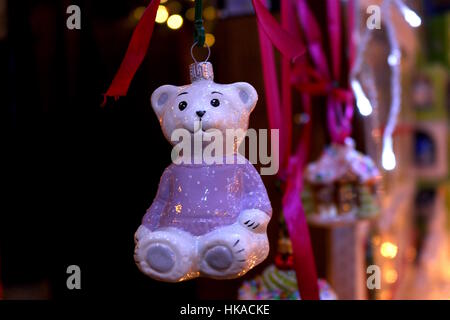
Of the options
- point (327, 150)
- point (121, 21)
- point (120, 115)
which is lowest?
point (327, 150)

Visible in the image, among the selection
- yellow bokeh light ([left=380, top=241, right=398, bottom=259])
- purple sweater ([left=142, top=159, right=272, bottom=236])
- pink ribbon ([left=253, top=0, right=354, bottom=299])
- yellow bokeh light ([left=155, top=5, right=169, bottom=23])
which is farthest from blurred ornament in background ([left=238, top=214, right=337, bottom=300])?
yellow bokeh light ([left=380, top=241, right=398, bottom=259])

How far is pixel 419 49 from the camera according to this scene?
12.8 ft

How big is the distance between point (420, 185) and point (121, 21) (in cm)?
320

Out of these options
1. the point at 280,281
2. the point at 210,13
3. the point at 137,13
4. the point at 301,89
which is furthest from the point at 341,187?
the point at 137,13

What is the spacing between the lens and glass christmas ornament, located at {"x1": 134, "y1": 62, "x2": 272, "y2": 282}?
0.73m

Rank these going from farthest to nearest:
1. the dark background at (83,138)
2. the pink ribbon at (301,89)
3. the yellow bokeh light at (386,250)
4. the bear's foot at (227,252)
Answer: the yellow bokeh light at (386,250) < the dark background at (83,138) < the pink ribbon at (301,89) < the bear's foot at (227,252)

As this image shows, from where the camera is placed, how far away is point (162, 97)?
0.82m

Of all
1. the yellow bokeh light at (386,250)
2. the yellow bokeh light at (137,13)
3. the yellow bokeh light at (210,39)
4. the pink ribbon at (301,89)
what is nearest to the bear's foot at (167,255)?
the pink ribbon at (301,89)

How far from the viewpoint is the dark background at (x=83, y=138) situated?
1255mm

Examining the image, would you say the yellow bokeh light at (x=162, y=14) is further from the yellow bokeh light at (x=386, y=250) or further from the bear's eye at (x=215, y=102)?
the yellow bokeh light at (x=386, y=250)

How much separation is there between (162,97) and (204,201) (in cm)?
18

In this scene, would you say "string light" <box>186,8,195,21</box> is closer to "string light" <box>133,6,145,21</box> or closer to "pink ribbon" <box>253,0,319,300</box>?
"string light" <box>133,6,145,21</box>
